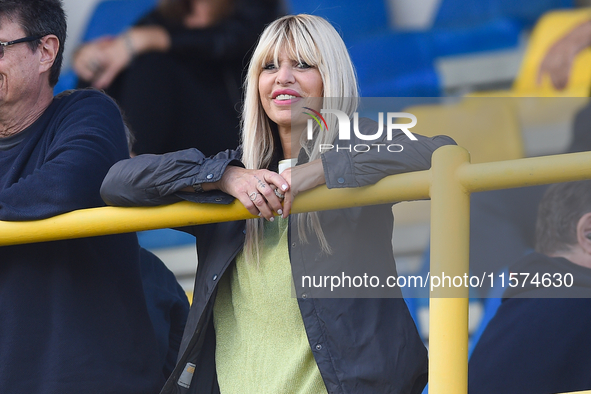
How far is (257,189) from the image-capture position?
54.0 inches

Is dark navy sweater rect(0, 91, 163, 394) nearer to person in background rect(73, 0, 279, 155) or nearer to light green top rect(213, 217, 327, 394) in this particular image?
light green top rect(213, 217, 327, 394)

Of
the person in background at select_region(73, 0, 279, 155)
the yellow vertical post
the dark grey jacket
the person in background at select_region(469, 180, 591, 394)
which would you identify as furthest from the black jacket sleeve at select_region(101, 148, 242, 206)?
the person in background at select_region(73, 0, 279, 155)

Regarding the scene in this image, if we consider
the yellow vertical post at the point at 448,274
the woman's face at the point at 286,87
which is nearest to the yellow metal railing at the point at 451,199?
the yellow vertical post at the point at 448,274

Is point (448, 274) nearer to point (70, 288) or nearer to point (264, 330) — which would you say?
point (264, 330)

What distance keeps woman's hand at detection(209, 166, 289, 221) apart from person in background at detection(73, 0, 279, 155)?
1.98 metres

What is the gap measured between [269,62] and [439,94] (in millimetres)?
2267

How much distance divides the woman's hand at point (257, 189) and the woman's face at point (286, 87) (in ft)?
0.86

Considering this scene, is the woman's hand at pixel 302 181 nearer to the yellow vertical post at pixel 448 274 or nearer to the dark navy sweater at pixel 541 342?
the yellow vertical post at pixel 448 274

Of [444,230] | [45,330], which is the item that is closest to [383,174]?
[444,230]

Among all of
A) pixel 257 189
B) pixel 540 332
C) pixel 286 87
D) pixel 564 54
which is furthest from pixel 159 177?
pixel 564 54

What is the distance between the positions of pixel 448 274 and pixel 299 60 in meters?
0.66

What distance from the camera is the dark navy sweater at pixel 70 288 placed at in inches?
62.0

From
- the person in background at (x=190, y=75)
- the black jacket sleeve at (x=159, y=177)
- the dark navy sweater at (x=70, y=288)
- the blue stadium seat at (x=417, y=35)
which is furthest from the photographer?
the blue stadium seat at (x=417, y=35)

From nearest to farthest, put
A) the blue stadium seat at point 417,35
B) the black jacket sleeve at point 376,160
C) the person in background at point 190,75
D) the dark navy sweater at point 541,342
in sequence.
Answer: the black jacket sleeve at point 376,160, the dark navy sweater at point 541,342, the person in background at point 190,75, the blue stadium seat at point 417,35
